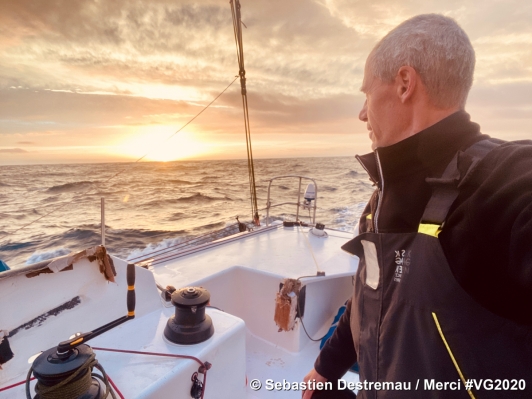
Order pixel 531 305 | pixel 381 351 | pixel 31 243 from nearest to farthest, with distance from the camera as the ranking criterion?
pixel 531 305
pixel 381 351
pixel 31 243

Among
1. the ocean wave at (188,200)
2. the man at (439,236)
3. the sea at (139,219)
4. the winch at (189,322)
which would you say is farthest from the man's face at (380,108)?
the ocean wave at (188,200)

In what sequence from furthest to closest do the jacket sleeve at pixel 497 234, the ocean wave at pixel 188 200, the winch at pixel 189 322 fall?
the ocean wave at pixel 188 200 → the winch at pixel 189 322 → the jacket sleeve at pixel 497 234

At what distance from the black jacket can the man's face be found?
101 mm

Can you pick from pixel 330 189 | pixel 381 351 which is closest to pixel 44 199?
pixel 330 189

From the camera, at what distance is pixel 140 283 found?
1.62 meters

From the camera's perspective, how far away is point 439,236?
729mm

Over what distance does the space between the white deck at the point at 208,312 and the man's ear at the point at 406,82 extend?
1199 millimetres

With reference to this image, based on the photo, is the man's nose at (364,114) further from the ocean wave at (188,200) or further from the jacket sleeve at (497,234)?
the ocean wave at (188,200)

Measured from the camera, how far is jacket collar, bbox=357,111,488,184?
83cm

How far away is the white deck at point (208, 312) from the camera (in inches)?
46.6

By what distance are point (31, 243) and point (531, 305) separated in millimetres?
10940

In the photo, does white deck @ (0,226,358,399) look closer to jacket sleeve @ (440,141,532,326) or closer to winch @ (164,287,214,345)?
winch @ (164,287,214,345)

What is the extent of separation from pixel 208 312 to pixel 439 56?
145 centimetres

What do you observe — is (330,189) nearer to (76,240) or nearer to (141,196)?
(141,196)
